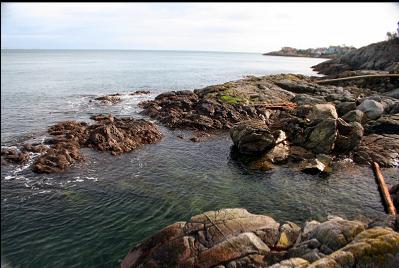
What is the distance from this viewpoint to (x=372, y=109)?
46.2m

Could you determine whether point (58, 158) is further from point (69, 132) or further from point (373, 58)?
point (373, 58)

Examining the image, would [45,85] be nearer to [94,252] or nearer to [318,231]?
[94,252]

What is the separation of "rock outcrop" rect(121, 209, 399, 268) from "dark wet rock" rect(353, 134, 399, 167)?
19.8 metres

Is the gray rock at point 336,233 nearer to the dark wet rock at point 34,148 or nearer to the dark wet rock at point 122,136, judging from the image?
the dark wet rock at point 122,136

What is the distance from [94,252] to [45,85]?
80.2 meters

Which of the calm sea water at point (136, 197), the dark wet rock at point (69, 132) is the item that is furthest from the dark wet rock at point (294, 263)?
the dark wet rock at point (69, 132)

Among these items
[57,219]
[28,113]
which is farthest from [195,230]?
[28,113]

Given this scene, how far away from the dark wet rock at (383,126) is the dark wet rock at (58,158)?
117 feet

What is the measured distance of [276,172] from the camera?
104 feet

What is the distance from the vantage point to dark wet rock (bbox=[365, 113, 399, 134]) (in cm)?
4197

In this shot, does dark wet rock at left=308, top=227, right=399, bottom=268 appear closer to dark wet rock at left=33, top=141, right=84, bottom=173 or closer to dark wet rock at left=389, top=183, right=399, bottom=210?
dark wet rock at left=389, top=183, right=399, bottom=210

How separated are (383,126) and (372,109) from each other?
4446 millimetres

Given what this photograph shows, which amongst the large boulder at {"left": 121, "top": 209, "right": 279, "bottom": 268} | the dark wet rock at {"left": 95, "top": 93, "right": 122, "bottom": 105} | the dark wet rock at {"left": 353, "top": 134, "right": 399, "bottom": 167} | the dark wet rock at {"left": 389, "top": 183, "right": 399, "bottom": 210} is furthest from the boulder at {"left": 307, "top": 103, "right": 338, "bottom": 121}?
the dark wet rock at {"left": 95, "top": 93, "right": 122, "bottom": 105}

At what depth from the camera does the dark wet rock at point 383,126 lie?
41969 millimetres
